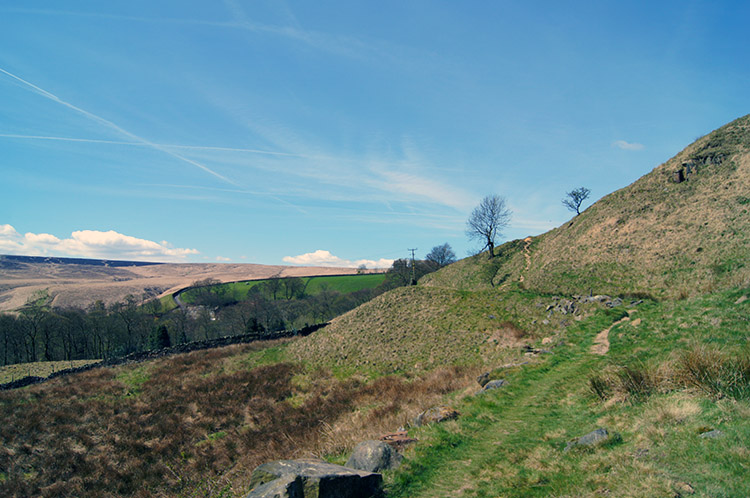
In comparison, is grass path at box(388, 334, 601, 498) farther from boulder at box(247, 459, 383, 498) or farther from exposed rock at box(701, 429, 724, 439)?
exposed rock at box(701, 429, 724, 439)

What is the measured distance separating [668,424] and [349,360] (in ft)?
90.4

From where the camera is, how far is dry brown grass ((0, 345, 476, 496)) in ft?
45.8

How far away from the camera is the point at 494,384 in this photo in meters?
13.9

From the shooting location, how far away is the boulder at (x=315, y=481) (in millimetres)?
6262

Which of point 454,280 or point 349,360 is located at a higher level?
point 454,280

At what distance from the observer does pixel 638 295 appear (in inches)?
1014

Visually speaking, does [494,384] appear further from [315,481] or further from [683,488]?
[315,481]

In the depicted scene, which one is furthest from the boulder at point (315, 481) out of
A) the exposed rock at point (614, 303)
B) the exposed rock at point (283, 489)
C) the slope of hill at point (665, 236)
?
the exposed rock at point (614, 303)

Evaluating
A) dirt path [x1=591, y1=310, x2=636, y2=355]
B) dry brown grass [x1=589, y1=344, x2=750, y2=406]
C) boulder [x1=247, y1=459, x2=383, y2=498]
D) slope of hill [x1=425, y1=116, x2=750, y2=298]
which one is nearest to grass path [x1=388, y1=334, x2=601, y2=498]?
boulder [x1=247, y1=459, x2=383, y2=498]

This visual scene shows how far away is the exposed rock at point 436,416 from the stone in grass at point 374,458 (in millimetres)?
2853

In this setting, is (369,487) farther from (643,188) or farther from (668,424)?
(643,188)

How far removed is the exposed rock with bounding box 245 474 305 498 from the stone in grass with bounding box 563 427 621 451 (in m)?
5.50

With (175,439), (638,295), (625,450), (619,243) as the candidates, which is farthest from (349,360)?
(619,243)

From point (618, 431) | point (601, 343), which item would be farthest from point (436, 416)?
point (601, 343)
